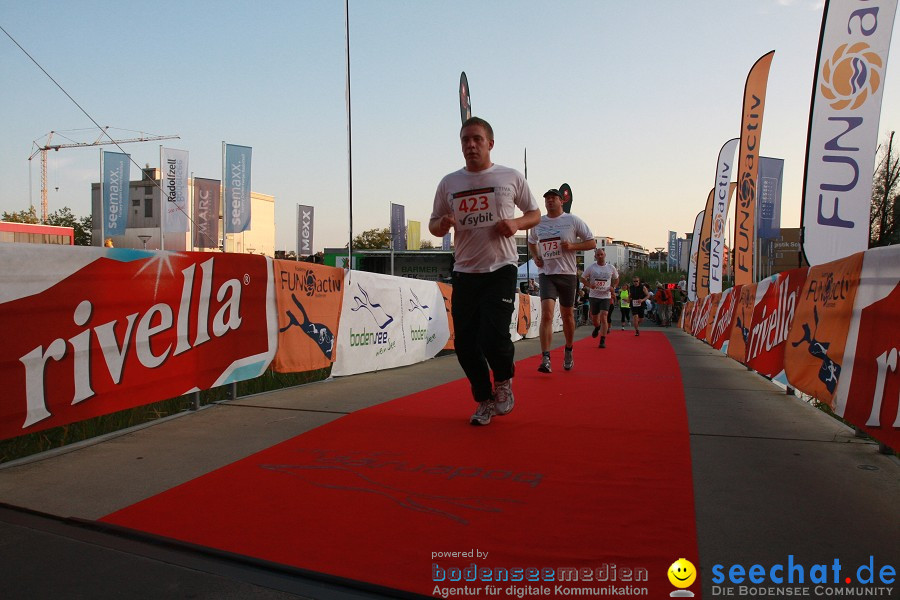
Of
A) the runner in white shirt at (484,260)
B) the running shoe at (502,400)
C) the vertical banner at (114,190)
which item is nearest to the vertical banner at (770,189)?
the runner in white shirt at (484,260)

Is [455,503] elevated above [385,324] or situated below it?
below

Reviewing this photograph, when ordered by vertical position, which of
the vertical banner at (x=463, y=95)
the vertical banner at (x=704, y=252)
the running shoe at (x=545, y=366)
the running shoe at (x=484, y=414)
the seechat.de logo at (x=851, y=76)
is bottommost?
the running shoe at (x=545, y=366)

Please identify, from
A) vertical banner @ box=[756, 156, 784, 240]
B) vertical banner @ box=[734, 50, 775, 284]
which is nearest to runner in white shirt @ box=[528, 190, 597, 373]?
vertical banner @ box=[734, 50, 775, 284]

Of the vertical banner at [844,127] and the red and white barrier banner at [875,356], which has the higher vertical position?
the vertical banner at [844,127]

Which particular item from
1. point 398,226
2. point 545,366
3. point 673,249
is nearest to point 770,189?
point 545,366

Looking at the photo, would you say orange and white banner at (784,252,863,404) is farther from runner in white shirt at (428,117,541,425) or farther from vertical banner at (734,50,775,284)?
vertical banner at (734,50,775,284)

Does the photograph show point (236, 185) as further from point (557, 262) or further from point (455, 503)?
point (455, 503)

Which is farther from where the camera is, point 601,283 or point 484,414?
point 601,283

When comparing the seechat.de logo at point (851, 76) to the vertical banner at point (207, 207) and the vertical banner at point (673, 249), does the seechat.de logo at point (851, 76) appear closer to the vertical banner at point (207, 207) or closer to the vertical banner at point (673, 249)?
the vertical banner at point (207, 207)

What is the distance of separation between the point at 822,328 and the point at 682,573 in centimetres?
347

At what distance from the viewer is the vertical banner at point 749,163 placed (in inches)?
481

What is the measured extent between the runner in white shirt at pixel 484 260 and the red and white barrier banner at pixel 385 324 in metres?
2.88

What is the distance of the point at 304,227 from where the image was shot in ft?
140

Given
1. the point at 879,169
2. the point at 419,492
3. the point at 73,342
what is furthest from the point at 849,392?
the point at 879,169
